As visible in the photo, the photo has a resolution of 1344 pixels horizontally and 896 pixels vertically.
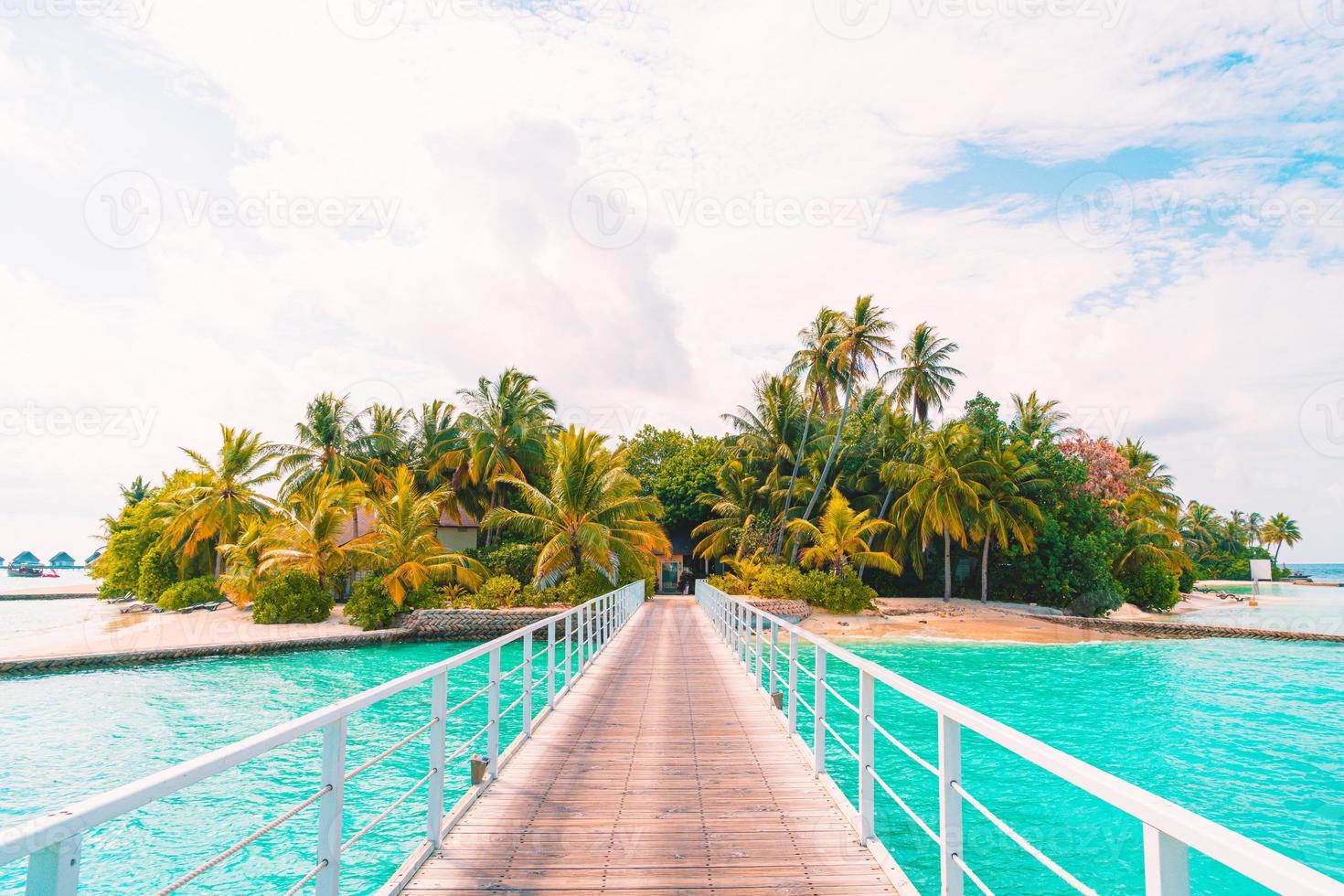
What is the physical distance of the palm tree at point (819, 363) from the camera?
1135 inches

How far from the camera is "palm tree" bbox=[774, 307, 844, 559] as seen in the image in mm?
28828

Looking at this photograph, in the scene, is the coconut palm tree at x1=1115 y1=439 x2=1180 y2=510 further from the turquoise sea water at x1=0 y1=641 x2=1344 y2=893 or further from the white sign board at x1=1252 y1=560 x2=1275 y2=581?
the turquoise sea water at x1=0 y1=641 x2=1344 y2=893

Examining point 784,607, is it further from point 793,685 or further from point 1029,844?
point 1029,844

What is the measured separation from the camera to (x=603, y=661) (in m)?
11.5

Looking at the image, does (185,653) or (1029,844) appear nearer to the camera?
(1029,844)

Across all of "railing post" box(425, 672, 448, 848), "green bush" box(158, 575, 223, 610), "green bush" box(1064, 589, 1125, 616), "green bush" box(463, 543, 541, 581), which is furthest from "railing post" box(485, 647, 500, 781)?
"green bush" box(1064, 589, 1125, 616)

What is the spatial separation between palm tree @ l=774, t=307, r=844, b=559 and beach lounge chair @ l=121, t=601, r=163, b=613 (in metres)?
24.4

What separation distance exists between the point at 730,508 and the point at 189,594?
21.1m

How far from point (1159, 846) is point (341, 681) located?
1656cm

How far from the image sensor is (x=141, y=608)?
2973 cm

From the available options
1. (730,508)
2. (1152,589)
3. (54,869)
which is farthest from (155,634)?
(1152,589)

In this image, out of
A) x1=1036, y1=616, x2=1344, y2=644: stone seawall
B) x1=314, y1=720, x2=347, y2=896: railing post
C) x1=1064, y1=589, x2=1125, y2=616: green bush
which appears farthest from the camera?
x1=1064, y1=589, x2=1125, y2=616: green bush

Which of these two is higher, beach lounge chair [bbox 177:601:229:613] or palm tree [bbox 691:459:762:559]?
palm tree [bbox 691:459:762:559]

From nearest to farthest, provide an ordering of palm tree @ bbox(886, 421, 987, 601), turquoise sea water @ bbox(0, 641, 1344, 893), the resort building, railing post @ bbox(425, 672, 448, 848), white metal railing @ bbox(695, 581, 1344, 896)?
white metal railing @ bbox(695, 581, 1344, 896)
railing post @ bbox(425, 672, 448, 848)
turquoise sea water @ bbox(0, 641, 1344, 893)
palm tree @ bbox(886, 421, 987, 601)
the resort building
